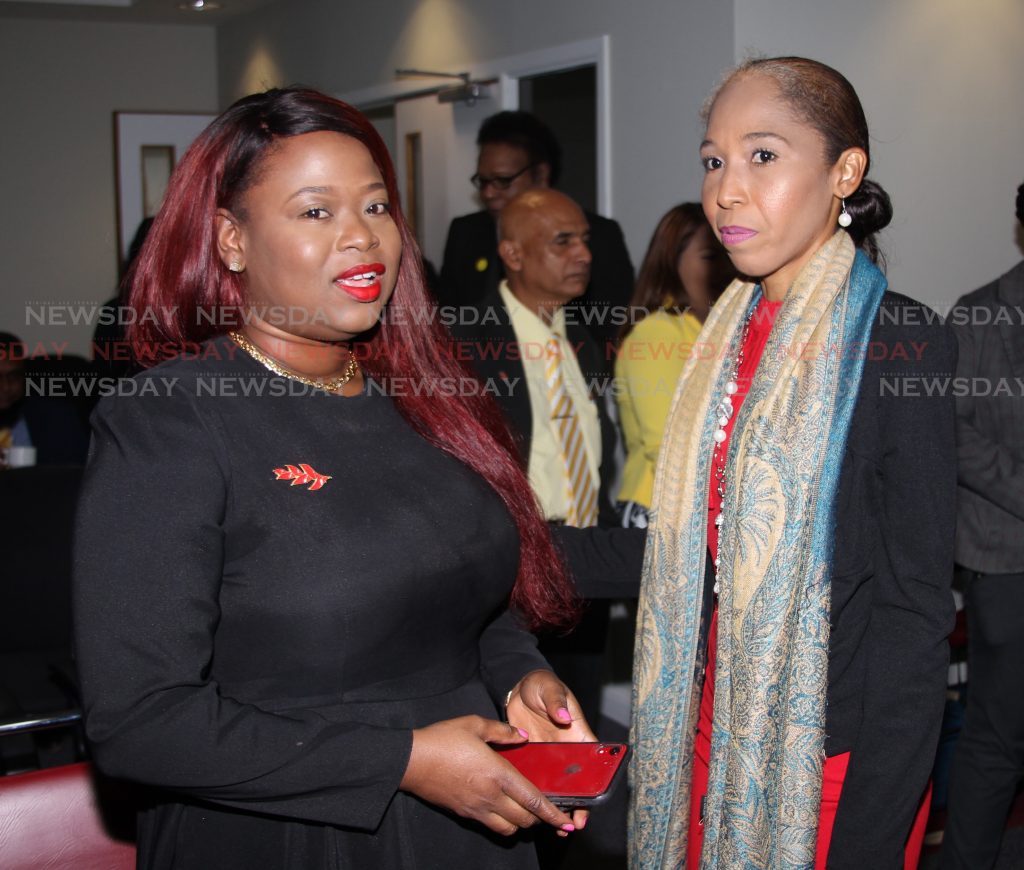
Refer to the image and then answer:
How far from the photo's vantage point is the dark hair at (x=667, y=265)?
3.29m

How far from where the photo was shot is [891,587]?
1408 millimetres

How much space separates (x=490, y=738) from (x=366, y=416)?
0.44 meters

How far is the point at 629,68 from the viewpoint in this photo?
415cm

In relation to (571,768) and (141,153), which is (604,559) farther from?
(141,153)

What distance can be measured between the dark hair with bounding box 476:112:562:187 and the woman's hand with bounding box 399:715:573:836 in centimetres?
343

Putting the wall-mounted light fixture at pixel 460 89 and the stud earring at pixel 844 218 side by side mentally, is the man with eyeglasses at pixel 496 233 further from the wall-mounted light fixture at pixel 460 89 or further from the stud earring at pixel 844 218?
the stud earring at pixel 844 218

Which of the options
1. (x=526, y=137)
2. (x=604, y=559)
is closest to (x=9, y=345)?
(x=526, y=137)

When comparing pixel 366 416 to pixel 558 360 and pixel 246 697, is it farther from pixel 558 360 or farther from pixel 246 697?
pixel 558 360

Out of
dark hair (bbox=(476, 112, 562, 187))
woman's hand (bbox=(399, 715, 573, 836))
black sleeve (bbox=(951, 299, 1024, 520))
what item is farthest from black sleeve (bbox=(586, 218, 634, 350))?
woman's hand (bbox=(399, 715, 573, 836))

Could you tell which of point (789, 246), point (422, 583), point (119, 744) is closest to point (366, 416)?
point (422, 583)

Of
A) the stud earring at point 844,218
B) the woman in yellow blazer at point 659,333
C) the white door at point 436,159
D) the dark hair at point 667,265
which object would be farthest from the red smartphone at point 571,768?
the white door at point 436,159

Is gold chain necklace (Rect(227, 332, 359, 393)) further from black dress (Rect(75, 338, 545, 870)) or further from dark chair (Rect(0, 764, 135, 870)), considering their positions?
dark chair (Rect(0, 764, 135, 870))

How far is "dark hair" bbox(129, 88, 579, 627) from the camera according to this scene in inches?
51.2

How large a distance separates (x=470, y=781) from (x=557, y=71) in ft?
13.2
